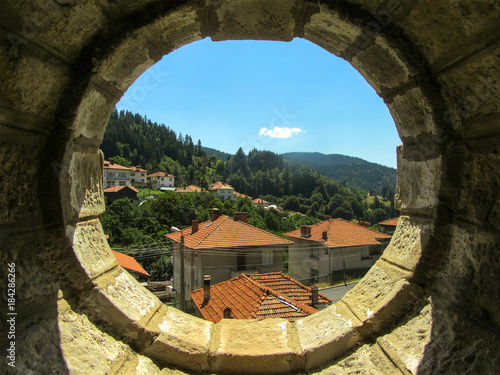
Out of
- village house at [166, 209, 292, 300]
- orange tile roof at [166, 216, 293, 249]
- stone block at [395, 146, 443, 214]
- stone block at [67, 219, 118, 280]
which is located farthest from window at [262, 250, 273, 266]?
stone block at [67, 219, 118, 280]

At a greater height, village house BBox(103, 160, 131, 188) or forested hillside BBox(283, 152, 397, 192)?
forested hillside BBox(283, 152, 397, 192)

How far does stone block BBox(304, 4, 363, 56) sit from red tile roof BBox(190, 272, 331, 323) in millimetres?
6307

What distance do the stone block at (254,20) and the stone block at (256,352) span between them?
181 centimetres

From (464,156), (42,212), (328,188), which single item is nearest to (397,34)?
(464,156)

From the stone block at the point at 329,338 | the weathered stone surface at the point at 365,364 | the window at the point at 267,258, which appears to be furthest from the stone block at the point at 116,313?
the window at the point at 267,258

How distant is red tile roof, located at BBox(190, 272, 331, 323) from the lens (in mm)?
7188

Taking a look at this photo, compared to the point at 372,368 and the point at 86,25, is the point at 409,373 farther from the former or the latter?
the point at 86,25

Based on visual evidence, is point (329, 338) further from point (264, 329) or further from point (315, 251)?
point (315, 251)

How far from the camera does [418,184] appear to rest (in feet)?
5.84

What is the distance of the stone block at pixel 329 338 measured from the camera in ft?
5.40

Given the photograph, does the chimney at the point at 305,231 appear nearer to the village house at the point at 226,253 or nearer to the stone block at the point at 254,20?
the village house at the point at 226,253

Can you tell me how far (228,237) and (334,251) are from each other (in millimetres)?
7714

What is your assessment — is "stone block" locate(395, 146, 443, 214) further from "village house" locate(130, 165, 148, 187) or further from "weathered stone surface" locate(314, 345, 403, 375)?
"village house" locate(130, 165, 148, 187)

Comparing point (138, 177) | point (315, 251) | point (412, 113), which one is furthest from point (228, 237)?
point (138, 177)
